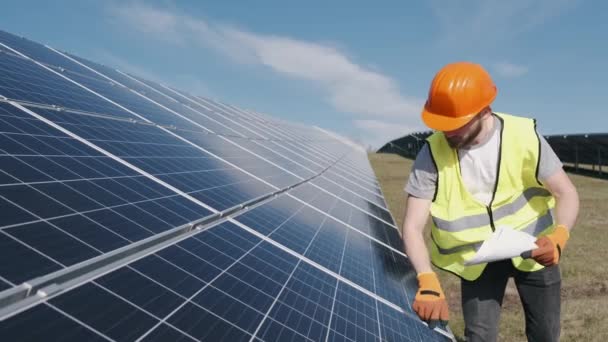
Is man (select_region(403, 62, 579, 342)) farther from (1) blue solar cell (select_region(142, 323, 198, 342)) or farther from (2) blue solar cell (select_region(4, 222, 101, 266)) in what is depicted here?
(2) blue solar cell (select_region(4, 222, 101, 266))

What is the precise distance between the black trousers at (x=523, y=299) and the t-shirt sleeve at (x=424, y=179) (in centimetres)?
82

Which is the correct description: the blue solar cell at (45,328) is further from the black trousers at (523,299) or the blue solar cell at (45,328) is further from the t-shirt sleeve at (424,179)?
the black trousers at (523,299)

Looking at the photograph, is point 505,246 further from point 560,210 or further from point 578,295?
point 578,295

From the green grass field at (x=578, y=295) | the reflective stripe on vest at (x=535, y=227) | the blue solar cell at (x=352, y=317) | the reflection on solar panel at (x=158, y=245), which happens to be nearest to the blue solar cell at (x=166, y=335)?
the reflection on solar panel at (x=158, y=245)

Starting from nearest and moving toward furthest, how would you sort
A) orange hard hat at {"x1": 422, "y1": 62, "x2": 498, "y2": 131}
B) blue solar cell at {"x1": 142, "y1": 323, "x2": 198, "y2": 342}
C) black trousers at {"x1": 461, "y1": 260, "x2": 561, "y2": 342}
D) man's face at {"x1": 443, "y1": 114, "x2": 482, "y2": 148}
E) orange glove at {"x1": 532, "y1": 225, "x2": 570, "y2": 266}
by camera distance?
blue solar cell at {"x1": 142, "y1": 323, "x2": 198, "y2": 342}, orange glove at {"x1": 532, "y1": 225, "x2": 570, "y2": 266}, orange hard hat at {"x1": 422, "y1": 62, "x2": 498, "y2": 131}, man's face at {"x1": 443, "y1": 114, "x2": 482, "y2": 148}, black trousers at {"x1": 461, "y1": 260, "x2": 561, "y2": 342}

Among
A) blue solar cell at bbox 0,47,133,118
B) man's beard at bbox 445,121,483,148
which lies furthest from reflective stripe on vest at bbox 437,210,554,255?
blue solar cell at bbox 0,47,133,118

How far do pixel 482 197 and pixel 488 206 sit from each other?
81 millimetres

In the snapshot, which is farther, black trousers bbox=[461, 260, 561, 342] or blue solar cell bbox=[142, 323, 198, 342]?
black trousers bbox=[461, 260, 561, 342]

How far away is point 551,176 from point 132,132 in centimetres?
481

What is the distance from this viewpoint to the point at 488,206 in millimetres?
3723

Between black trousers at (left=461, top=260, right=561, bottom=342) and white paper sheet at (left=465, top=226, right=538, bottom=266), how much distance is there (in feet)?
1.86

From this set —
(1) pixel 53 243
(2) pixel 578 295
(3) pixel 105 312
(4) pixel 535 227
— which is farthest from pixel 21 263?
(2) pixel 578 295

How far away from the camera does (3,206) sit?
2.69 m

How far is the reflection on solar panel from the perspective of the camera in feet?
7.59
